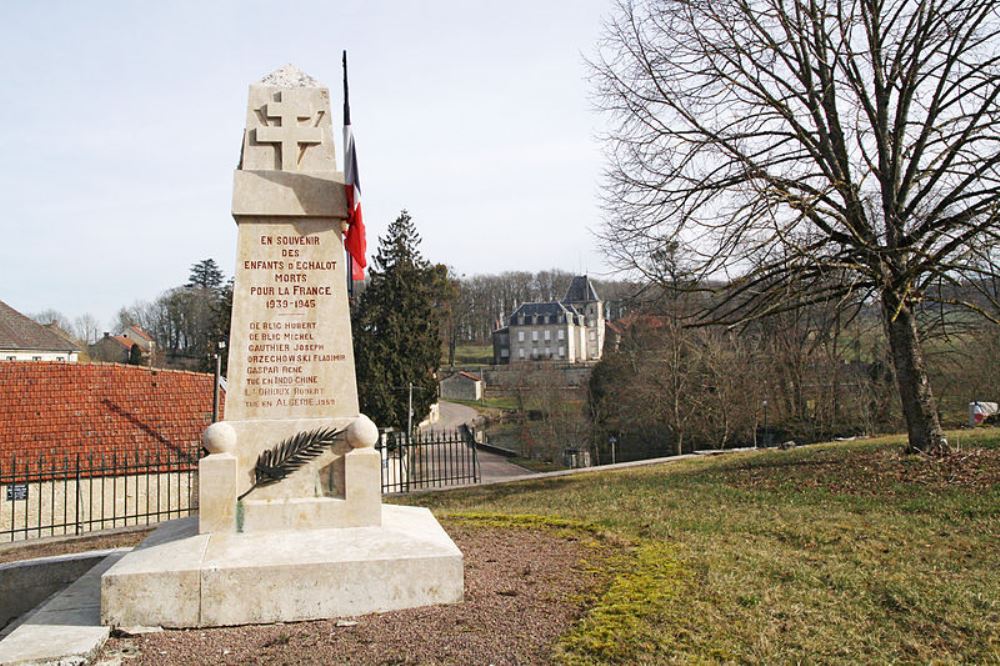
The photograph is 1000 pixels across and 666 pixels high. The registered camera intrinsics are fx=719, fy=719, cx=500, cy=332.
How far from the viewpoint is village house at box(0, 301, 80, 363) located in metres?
42.5

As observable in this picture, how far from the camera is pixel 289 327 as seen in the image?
21.0ft

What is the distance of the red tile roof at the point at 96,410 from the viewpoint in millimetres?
16672

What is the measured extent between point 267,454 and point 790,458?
10.5 m

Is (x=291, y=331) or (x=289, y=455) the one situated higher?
(x=291, y=331)

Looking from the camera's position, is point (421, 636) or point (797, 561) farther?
point (797, 561)

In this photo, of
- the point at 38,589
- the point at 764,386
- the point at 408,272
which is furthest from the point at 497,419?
the point at 38,589

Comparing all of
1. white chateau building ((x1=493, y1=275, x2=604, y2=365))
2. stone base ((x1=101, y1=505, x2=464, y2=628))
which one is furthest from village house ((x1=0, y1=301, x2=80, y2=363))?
white chateau building ((x1=493, y1=275, x2=604, y2=365))

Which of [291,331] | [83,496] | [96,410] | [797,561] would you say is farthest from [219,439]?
[96,410]

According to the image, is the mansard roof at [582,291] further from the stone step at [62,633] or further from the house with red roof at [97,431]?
the stone step at [62,633]

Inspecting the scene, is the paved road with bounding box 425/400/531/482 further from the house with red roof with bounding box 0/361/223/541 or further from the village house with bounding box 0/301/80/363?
the village house with bounding box 0/301/80/363

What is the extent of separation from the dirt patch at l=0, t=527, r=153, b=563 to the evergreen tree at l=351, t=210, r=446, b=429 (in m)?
23.8

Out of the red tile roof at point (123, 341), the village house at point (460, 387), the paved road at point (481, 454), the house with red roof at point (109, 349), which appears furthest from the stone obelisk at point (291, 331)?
the house with red roof at point (109, 349)

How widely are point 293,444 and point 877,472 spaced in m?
8.76

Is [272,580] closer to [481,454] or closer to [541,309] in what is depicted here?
[481,454]
